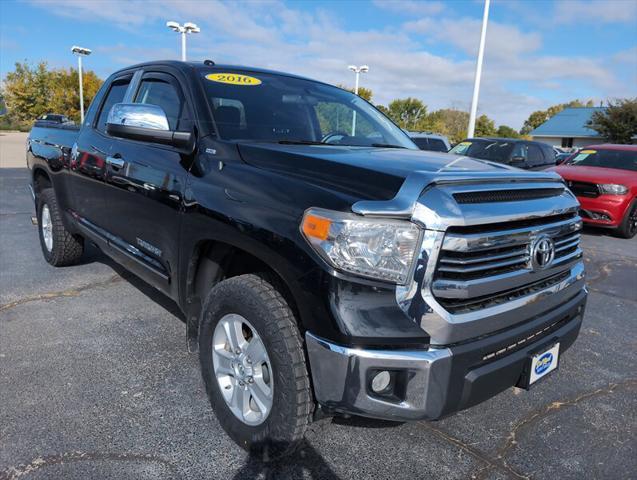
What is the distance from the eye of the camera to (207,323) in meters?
2.49

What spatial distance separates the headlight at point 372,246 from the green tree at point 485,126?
184 feet

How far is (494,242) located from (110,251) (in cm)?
290

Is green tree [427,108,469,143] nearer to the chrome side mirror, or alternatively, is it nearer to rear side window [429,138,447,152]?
rear side window [429,138,447,152]

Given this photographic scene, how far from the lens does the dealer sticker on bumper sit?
2.26m

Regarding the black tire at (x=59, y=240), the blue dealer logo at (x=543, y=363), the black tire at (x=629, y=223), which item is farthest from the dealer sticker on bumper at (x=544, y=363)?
the black tire at (x=629, y=223)

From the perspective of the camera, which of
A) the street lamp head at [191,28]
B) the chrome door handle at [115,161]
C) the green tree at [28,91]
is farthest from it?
the green tree at [28,91]

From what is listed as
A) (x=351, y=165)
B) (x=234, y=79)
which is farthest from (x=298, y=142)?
(x=351, y=165)

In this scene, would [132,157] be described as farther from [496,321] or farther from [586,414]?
[586,414]

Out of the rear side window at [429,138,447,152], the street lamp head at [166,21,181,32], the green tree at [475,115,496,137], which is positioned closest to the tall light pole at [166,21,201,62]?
the street lamp head at [166,21,181,32]

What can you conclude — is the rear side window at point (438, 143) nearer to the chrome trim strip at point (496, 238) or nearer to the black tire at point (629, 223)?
the black tire at point (629, 223)

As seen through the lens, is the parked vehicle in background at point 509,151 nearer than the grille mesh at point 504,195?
No

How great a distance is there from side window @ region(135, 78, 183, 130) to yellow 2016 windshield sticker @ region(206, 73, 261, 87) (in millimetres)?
249

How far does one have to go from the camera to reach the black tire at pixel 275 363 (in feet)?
6.64

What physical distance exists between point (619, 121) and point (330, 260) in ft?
153
